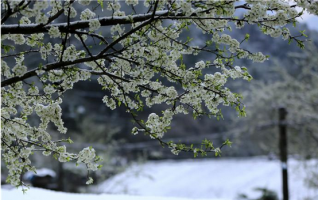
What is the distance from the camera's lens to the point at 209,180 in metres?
12.8

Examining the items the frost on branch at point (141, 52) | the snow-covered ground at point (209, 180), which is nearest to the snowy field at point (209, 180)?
the snow-covered ground at point (209, 180)

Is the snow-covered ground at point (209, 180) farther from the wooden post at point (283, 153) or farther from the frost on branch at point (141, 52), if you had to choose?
the frost on branch at point (141, 52)

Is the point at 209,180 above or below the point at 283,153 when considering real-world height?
below

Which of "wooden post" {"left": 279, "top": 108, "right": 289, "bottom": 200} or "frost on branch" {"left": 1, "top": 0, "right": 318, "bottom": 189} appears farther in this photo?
"wooden post" {"left": 279, "top": 108, "right": 289, "bottom": 200}

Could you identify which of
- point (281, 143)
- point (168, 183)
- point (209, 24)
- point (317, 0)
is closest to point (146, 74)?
point (209, 24)

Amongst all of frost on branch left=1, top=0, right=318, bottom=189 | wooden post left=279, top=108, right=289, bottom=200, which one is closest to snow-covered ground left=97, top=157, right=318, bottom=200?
wooden post left=279, top=108, right=289, bottom=200

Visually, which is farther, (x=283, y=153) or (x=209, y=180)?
(x=209, y=180)

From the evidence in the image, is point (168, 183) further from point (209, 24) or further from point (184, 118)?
point (209, 24)

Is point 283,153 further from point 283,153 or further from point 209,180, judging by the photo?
point 209,180

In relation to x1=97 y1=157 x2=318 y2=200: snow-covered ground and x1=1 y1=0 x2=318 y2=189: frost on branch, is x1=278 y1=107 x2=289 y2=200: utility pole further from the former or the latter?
x1=1 y1=0 x2=318 y2=189: frost on branch

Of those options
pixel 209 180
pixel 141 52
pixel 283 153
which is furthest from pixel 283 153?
pixel 209 180

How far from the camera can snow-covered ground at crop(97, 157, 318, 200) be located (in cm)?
1041

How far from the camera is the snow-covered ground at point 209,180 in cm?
1041

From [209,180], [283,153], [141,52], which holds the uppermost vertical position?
[141,52]
